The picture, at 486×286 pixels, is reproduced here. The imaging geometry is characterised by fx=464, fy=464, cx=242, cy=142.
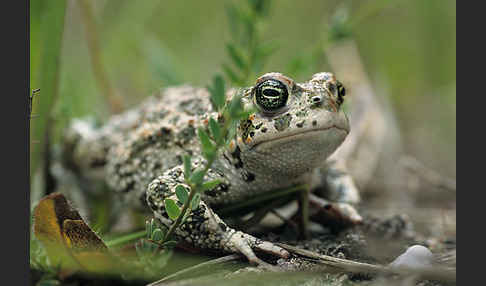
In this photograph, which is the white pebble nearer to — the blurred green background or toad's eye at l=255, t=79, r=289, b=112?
toad's eye at l=255, t=79, r=289, b=112

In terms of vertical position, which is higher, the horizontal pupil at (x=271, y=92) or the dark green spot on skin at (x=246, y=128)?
the horizontal pupil at (x=271, y=92)

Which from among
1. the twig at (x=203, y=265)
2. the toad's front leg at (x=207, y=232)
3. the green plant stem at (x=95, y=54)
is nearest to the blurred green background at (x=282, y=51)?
the green plant stem at (x=95, y=54)

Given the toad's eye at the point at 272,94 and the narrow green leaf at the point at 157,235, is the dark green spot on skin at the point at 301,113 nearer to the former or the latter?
the toad's eye at the point at 272,94

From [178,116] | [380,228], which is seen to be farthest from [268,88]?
[380,228]

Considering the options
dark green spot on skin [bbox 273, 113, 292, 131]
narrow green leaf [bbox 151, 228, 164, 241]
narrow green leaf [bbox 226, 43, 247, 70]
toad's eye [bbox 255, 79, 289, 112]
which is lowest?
narrow green leaf [bbox 151, 228, 164, 241]

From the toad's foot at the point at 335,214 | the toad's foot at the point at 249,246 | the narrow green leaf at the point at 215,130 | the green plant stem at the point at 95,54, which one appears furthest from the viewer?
the green plant stem at the point at 95,54

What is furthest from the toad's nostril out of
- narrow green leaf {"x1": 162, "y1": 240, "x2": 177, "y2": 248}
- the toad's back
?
narrow green leaf {"x1": 162, "y1": 240, "x2": 177, "y2": 248}

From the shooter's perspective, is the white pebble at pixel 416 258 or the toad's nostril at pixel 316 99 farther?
the toad's nostril at pixel 316 99
